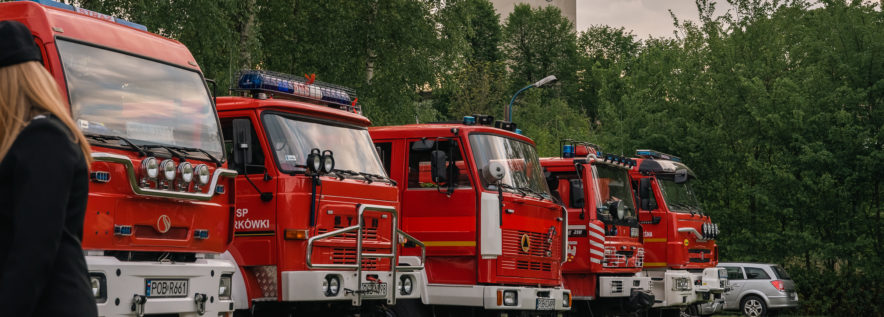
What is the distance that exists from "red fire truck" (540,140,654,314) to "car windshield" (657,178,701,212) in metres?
1.78

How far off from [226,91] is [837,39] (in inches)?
621

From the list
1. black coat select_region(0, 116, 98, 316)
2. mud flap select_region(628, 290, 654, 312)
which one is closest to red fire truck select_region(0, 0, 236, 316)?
black coat select_region(0, 116, 98, 316)

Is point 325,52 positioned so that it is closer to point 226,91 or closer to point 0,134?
point 226,91

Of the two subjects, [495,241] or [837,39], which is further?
[837,39]

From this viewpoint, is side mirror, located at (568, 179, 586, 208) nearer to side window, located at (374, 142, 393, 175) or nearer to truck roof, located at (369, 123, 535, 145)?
truck roof, located at (369, 123, 535, 145)

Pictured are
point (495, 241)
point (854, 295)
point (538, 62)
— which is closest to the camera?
point (495, 241)

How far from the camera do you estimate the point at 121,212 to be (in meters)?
7.39

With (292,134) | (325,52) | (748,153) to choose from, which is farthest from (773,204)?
(292,134)

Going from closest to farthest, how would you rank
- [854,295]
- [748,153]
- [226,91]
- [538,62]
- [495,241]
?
[495,241], [226,91], [854,295], [748,153], [538,62]

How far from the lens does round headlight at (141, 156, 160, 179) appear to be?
750cm

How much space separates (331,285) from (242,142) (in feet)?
5.26

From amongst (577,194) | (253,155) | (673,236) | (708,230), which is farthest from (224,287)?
(708,230)

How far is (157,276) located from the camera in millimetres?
7617

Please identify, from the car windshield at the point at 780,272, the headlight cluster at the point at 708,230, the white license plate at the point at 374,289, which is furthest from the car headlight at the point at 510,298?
the car windshield at the point at 780,272
